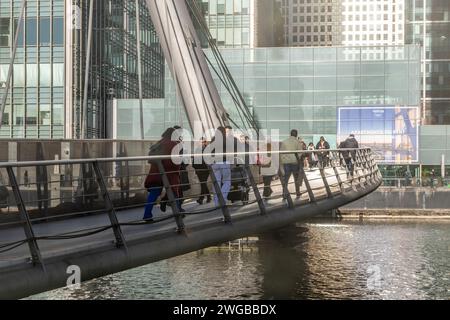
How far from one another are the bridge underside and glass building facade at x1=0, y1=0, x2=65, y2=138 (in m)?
45.8

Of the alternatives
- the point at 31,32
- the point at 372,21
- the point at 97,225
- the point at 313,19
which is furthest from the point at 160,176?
the point at 313,19

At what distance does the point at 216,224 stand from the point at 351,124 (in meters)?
51.3

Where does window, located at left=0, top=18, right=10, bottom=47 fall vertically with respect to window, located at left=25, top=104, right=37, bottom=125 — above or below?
above

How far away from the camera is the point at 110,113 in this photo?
6047 centimetres

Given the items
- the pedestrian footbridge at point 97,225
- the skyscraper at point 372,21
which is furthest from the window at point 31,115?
the skyscraper at point 372,21

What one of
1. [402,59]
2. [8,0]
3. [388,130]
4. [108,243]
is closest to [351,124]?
[388,130]

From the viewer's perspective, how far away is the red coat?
9.40 meters

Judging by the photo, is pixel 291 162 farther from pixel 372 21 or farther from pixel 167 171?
pixel 372 21

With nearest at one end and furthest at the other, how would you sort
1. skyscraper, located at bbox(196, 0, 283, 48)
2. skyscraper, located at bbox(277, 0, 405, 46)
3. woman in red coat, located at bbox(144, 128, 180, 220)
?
woman in red coat, located at bbox(144, 128, 180, 220), skyscraper, located at bbox(196, 0, 283, 48), skyscraper, located at bbox(277, 0, 405, 46)

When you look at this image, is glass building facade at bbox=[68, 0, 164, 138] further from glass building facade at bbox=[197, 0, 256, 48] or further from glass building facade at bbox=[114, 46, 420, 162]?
glass building facade at bbox=[197, 0, 256, 48]

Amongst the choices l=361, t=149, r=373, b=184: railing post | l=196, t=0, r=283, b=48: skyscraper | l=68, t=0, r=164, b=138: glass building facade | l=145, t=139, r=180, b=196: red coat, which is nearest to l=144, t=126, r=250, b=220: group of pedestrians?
l=145, t=139, r=180, b=196: red coat

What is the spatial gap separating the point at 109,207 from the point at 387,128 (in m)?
53.7

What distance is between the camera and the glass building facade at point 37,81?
5544cm

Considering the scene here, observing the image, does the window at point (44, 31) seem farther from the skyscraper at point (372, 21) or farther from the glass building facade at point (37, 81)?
the skyscraper at point (372, 21)
